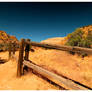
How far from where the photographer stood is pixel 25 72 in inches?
154

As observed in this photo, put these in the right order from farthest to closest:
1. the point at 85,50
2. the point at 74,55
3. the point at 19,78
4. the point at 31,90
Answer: the point at 74,55 → the point at 19,78 → the point at 31,90 → the point at 85,50

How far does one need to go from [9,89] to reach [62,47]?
8.82 feet

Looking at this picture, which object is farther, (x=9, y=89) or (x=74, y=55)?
(x=74, y=55)

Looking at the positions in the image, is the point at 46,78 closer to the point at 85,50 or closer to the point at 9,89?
the point at 9,89

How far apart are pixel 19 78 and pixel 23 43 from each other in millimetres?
1778

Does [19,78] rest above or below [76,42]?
below

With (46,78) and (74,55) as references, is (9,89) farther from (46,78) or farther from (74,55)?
(74,55)

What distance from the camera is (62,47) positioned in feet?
9.36

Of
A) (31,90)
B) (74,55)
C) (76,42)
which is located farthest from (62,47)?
(76,42)

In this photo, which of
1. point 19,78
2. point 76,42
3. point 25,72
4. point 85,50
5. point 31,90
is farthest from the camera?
point 76,42

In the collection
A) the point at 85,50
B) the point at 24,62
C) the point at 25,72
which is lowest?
the point at 25,72

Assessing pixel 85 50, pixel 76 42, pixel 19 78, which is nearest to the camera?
pixel 85 50

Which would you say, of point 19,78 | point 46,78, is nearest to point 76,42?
point 46,78

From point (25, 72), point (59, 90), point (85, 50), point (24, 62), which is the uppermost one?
point (85, 50)
